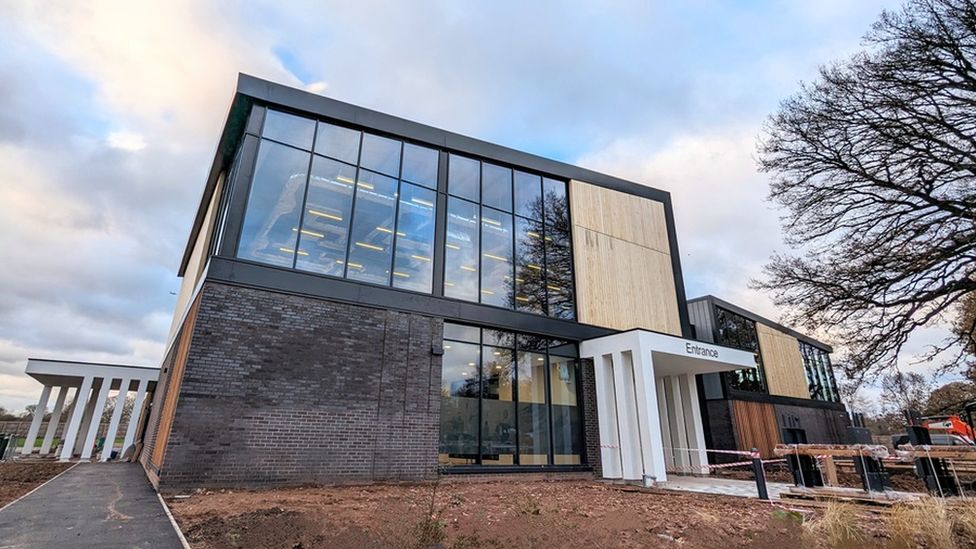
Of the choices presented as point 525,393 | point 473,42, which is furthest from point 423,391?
point 473,42

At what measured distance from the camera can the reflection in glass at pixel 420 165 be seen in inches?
501

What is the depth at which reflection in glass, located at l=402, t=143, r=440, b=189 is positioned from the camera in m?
12.7

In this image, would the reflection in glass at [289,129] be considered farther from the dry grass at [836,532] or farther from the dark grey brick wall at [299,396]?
the dry grass at [836,532]

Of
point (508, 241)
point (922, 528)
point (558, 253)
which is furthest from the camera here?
point (558, 253)

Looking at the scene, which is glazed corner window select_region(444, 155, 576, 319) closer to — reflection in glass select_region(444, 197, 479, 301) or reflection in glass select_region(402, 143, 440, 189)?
reflection in glass select_region(444, 197, 479, 301)

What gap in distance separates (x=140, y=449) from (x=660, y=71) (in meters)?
24.1

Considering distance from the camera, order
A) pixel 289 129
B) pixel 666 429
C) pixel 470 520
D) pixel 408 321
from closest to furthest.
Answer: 1. pixel 470 520
2. pixel 408 321
3. pixel 289 129
4. pixel 666 429

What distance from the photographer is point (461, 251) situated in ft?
42.4

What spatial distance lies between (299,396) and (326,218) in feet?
14.7

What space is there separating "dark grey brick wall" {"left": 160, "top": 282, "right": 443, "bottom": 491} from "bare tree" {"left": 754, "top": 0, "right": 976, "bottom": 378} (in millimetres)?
9622

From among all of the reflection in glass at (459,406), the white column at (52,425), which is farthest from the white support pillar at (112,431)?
the reflection in glass at (459,406)

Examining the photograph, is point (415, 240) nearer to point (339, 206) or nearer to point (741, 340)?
point (339, 206)

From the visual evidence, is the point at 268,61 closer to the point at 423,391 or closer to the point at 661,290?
the point at 423,391

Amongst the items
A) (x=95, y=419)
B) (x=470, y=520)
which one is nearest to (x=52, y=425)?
(x=95, y=419)
